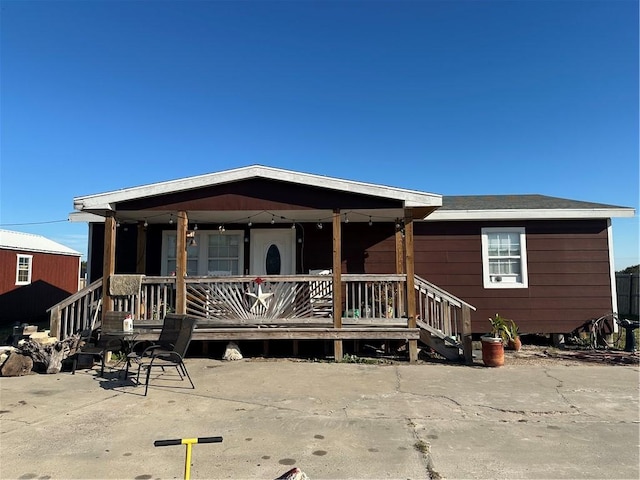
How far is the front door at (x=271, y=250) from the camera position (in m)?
10.3

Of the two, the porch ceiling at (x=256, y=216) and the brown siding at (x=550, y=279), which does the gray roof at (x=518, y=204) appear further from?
the porch ceiling at (x=256, y=216)

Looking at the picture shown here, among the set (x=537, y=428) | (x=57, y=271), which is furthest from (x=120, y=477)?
(x=57, y=271)

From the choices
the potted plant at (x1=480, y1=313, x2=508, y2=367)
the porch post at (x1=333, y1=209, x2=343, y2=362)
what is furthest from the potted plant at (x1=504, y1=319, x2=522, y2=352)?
the porch post at (x1=333, y1=209, x2=343, y2=362)

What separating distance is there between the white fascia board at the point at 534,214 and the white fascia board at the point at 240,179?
6.84 ft

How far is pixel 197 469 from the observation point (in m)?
3.39

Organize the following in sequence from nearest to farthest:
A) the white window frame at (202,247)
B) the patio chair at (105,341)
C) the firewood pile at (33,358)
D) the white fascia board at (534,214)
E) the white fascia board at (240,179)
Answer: the firewood pile at (33,358) < the patio chair at (105,341) < the white fascia board at (240,179) < the white fascia board at (534,214) < the white window frame at (202,247)

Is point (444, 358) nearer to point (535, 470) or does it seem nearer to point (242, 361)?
point (242, 361)

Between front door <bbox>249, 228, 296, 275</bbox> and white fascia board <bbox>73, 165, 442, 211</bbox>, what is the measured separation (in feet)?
8.49

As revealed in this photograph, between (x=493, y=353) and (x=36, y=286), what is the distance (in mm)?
16934

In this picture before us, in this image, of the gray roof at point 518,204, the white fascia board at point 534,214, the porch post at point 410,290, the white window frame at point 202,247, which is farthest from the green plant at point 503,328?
the white window frame at point 202,247

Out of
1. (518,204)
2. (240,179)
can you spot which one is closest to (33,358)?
(240,179)

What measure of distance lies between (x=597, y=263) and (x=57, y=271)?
63.5 feet

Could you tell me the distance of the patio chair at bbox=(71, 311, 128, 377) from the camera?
6941 mm

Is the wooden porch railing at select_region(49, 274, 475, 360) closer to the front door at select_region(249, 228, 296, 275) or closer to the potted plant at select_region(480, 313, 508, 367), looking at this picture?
the potted plant at select_region(480, 313, 508, 367)
